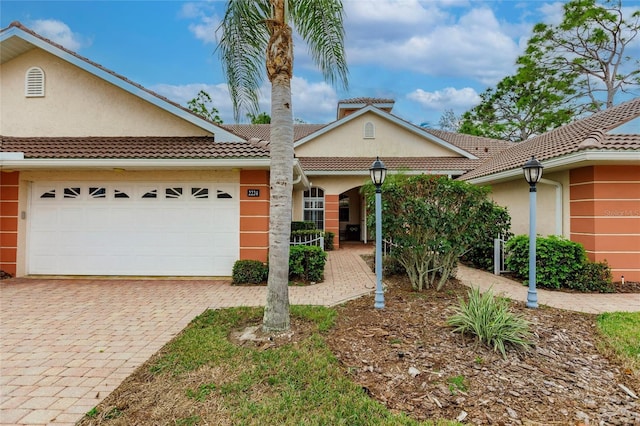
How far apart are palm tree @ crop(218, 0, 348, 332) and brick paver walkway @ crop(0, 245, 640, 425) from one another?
79.2 inches

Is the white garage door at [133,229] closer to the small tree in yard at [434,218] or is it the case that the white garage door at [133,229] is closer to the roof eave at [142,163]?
the roof eave at [142,163]

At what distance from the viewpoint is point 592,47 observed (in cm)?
2356

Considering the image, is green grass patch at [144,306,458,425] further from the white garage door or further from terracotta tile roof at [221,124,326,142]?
terracotta tile roof at [221,124,326,142]

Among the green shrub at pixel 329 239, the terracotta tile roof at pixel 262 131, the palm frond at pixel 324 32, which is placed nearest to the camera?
the palm frond at pixel 324 32

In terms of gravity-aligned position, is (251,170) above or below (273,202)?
above

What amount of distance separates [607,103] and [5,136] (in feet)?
111

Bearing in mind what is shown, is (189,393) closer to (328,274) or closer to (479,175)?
(328,274)

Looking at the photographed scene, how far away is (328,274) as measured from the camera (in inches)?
380

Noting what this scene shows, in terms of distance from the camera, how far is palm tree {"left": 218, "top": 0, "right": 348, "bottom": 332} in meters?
4.93

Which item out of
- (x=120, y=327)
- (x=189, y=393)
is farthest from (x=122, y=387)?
(x=120, y=327)

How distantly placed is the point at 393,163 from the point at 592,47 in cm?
1972

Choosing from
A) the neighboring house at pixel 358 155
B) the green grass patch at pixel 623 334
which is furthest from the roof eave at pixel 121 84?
the green grass patch at pixel 623 334

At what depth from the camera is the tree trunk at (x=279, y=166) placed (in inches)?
193

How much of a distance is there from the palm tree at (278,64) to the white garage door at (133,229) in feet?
12.4
